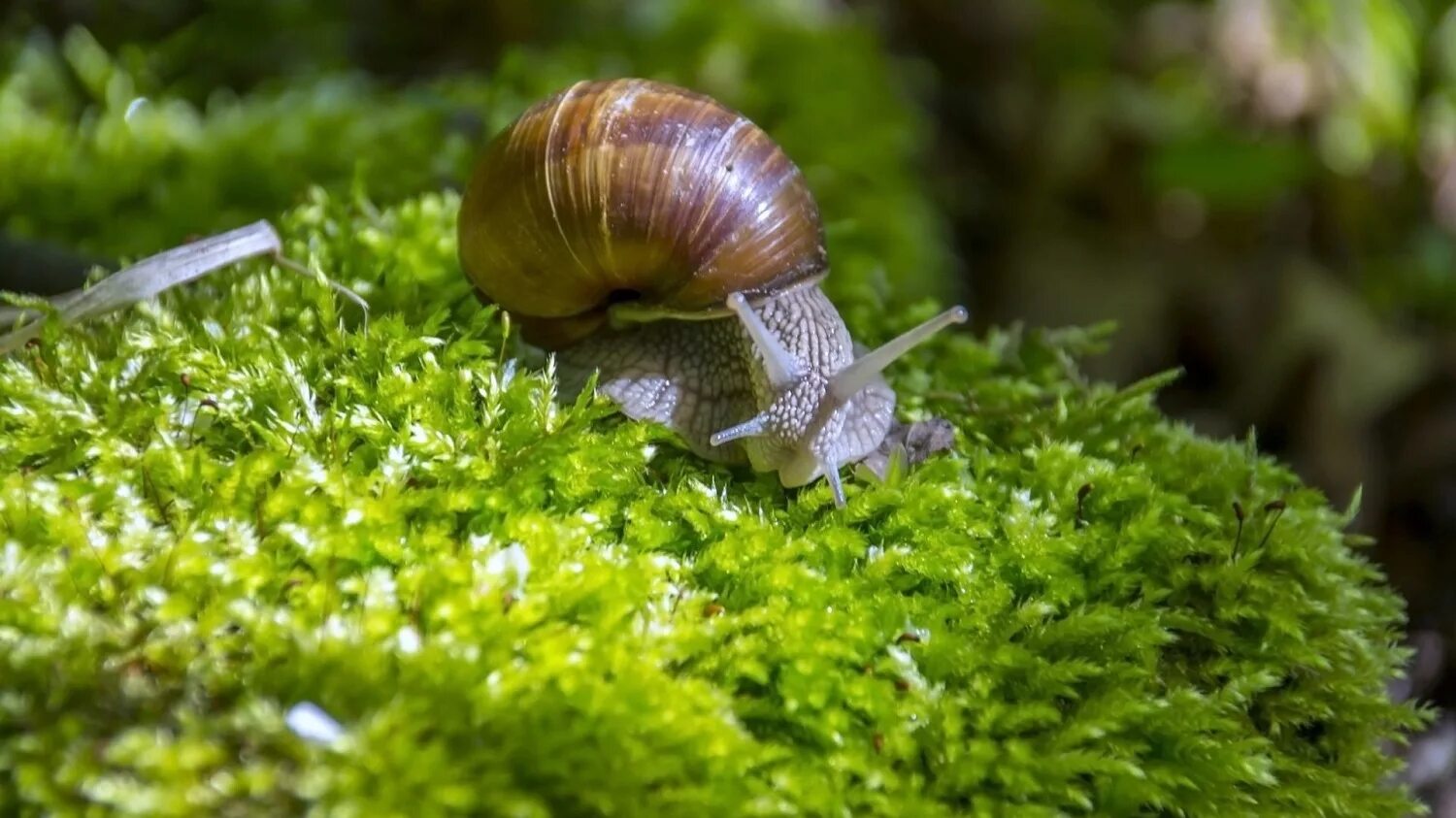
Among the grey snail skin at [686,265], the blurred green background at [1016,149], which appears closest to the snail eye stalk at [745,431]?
the grey snail skin at [686,265]

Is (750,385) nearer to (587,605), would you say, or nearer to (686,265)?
(686,265)

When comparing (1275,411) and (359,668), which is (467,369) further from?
(1275,411)

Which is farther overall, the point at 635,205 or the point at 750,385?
the point at 750,385

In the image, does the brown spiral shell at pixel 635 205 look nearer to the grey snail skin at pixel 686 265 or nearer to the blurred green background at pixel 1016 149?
the grey snail skin at pixel 686 265

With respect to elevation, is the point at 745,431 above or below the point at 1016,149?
below

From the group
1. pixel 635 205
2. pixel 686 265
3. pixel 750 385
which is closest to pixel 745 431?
pixel 750 385

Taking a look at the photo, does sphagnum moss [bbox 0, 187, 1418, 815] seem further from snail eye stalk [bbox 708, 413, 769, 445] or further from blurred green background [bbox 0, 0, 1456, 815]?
blurred green background [bbox 0, 0, 1456, 815]

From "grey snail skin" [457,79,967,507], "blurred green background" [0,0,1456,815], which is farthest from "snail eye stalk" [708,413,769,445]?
"blurred green background" [0,0,1456,815]
